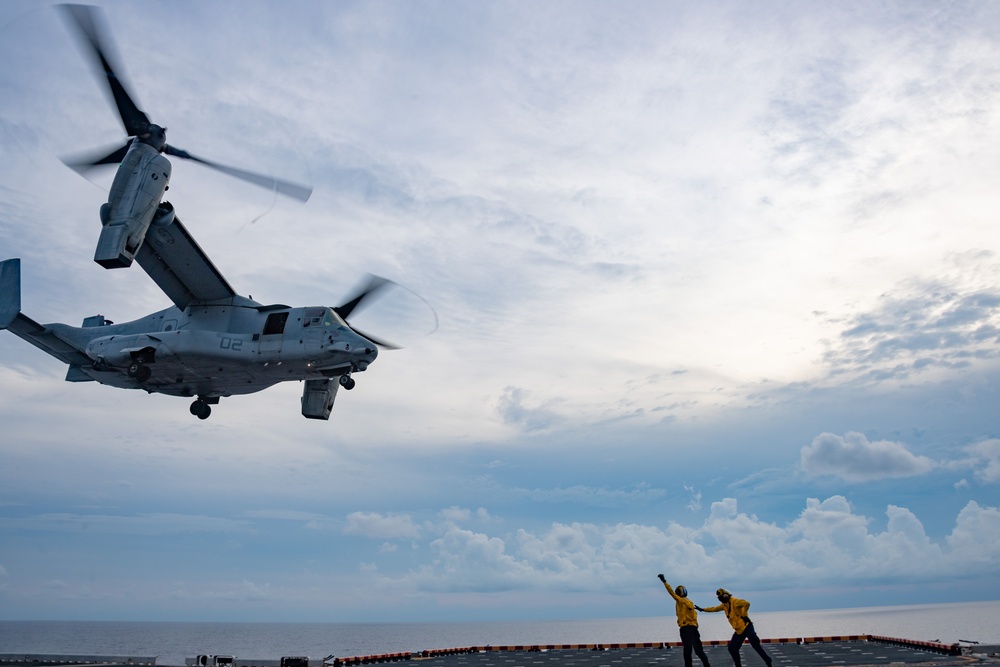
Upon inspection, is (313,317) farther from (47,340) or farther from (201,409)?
(47,340)

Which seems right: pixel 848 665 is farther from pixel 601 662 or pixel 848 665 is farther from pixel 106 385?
pixel 106 385

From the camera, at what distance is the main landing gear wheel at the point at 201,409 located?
3534 cm

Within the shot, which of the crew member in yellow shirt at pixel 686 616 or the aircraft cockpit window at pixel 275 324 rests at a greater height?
the aircraft cockpit window at pixel 275 324

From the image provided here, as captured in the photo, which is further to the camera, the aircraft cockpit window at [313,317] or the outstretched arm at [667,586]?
the aircraft cockpit window at [313,317]

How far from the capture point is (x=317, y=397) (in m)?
34.7

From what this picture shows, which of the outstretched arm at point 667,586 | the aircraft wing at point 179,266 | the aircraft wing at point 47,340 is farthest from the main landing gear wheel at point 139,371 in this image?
the outstretched arm at point 667,586

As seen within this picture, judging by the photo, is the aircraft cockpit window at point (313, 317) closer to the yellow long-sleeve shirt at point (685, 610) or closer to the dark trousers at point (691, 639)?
the yellow long-sleeve shirt at point (685, 610)

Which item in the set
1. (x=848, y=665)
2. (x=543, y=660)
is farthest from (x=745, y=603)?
(x=543, y=660)

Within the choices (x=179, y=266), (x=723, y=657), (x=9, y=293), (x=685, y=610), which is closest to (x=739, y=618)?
(x=685, y=610)

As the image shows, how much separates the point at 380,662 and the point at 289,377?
41.5ft

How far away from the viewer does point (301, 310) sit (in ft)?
101

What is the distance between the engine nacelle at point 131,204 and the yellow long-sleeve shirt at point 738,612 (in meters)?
21.4

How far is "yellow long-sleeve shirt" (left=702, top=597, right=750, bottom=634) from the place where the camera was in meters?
16.8

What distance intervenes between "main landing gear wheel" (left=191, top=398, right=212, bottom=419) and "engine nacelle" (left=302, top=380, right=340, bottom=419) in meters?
4.70
